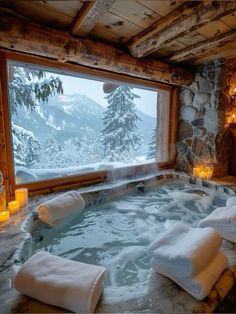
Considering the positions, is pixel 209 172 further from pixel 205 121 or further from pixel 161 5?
pixel 161 5

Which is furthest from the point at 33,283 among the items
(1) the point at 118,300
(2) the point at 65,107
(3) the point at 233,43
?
(3) the point at 233,43

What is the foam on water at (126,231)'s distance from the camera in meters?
1.25

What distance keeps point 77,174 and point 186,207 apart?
50.8 inches

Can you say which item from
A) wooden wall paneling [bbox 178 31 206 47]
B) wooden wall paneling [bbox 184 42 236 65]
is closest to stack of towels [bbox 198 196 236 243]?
wooden wall paneling [bbox 178 31 206 47]

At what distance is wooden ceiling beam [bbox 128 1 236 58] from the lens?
153 centimetres

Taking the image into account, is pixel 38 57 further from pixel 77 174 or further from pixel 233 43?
pixel 233 43

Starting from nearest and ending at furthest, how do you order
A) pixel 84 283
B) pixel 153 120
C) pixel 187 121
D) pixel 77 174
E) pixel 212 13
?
pixel 84 283 → pixel 212 13 → pixel 77 174 → pixel 187 121 → pixel 153 120

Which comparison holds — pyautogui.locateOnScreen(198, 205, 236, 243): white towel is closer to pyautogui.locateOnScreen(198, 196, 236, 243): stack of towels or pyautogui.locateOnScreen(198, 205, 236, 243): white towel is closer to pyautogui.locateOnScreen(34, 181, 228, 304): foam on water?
pyautogui.locateOnScreen(198, 196, 236, 243): stack of towels

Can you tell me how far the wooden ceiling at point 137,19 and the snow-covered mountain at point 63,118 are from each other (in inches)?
38.1

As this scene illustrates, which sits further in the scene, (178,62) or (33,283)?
(178,62)

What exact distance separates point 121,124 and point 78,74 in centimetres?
213

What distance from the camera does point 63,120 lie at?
295 centimetres

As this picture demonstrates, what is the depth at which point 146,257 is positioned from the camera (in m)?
1.45

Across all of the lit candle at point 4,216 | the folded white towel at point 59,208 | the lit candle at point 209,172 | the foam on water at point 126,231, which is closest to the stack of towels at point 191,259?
the foam on water at point 126,231
